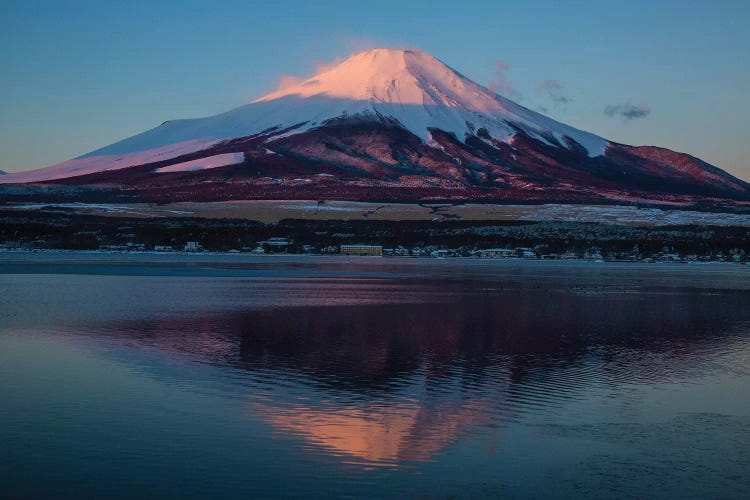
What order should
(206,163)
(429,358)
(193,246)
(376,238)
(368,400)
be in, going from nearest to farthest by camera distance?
(368,400) < (429,358) < (193,246) < (376,238) < (206,163)

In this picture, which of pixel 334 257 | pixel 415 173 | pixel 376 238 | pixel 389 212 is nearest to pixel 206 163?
pixel 415 173

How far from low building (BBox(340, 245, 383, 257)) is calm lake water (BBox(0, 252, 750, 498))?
41.7 m

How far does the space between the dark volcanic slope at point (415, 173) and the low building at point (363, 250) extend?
78.5 ft

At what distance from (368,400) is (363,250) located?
5570 cm

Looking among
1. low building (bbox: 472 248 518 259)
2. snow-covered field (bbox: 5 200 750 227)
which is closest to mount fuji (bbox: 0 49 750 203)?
snow-covered field (bbox: 5 200 750 227)

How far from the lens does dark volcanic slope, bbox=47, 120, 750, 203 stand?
97.6 metres

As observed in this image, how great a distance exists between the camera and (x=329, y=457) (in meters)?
9.57

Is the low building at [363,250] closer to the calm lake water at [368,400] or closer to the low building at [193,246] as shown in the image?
the low building at [193,246]

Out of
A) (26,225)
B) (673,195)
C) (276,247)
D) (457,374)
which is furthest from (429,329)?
(673,195)

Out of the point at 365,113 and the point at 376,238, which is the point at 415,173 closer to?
the point at 365,113

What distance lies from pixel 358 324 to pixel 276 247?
4738 cm

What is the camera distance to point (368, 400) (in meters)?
12.4

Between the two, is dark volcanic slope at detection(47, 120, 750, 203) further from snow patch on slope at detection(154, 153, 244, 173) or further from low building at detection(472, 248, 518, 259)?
low building at detection(472, 248, 518, 259)

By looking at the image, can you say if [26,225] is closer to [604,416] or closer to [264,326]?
[264,326]
